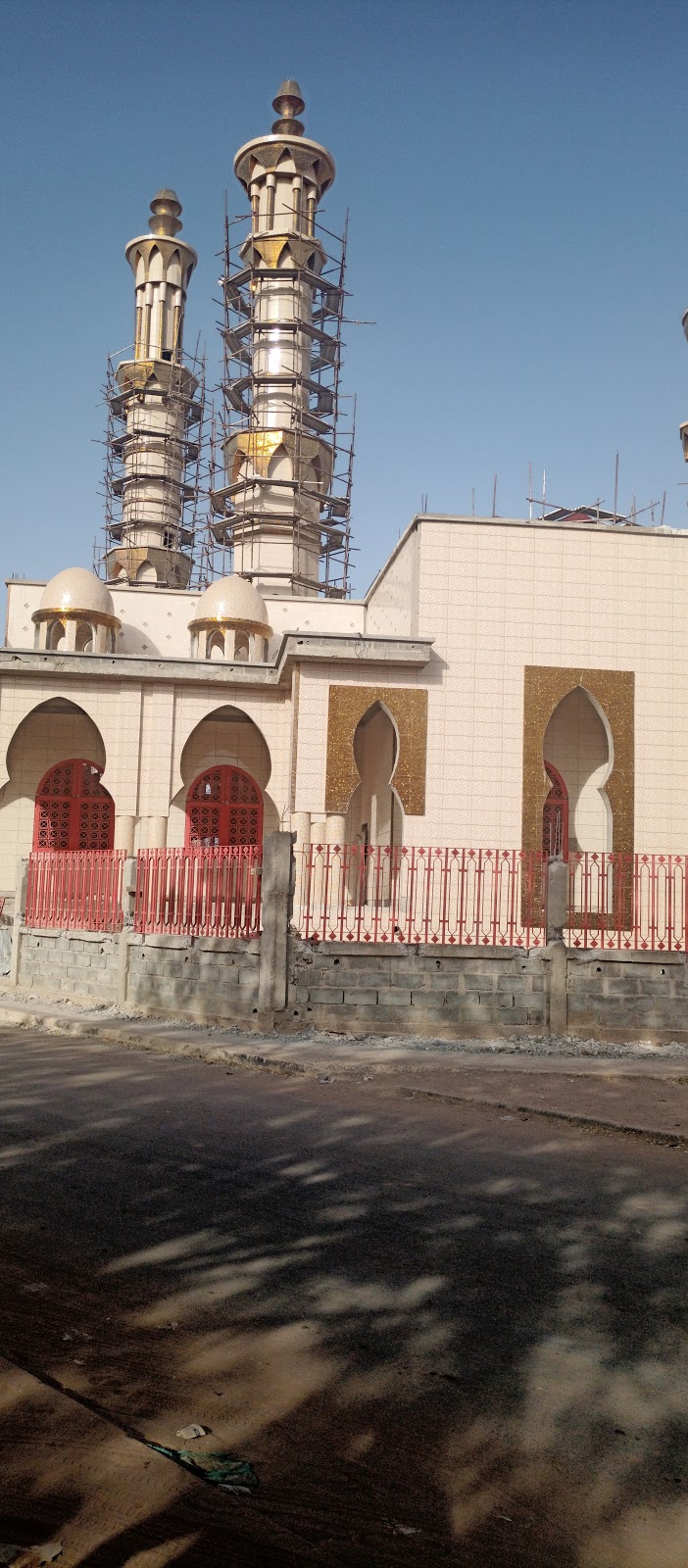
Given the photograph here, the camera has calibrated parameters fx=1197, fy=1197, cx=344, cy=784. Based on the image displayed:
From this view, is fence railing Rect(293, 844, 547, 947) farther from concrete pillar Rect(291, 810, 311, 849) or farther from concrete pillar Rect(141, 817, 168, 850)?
concrete pillar Rect(141, 817, 168, 850)

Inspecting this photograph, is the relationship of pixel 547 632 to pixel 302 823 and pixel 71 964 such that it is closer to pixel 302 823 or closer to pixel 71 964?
pixel 302 823

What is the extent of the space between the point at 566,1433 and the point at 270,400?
3086 cm

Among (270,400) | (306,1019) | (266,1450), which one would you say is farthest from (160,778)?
(266,1450)

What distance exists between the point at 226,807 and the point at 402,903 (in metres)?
11.3

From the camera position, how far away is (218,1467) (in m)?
2.82

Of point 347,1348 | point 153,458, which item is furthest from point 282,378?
point 347,1348

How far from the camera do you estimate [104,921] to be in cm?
1348

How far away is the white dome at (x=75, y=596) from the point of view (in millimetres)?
23391

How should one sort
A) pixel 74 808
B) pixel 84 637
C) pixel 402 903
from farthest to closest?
pixel 84 637, pixel 74 808, pixel 402 903

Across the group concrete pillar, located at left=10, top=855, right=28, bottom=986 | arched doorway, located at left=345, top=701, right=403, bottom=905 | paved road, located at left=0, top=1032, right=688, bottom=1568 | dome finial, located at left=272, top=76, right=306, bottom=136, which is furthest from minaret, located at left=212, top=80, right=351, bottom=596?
paved road, located at left=0, top=1032, right=688, bottom=1568

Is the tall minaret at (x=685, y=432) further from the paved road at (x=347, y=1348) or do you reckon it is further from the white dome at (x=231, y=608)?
the paved road at (x=347, y=1348)

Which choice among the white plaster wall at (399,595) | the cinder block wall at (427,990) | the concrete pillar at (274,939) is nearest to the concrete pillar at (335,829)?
the white plaster wall at (399,595)

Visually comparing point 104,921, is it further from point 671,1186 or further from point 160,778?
point 671,1186

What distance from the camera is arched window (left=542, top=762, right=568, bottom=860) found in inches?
814
